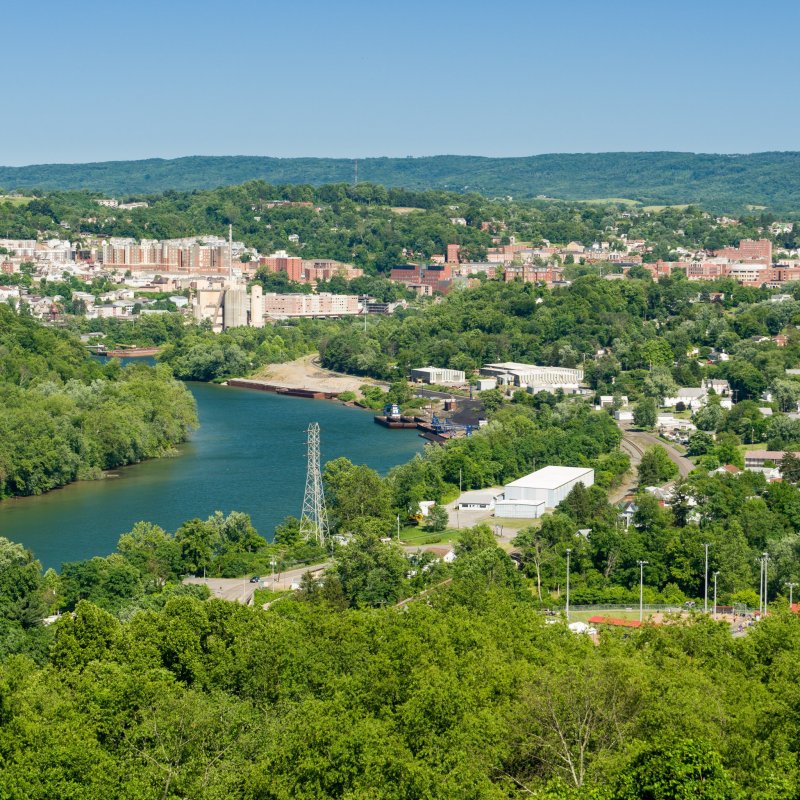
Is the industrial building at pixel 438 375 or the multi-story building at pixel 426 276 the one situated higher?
the multi-story building at pixel 426 276

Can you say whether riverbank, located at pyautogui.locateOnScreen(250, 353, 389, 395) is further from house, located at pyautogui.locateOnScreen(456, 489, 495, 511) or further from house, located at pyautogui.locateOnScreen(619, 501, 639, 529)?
house, located at pyautogui.locateOnScreen(619, 501, 639, 529)

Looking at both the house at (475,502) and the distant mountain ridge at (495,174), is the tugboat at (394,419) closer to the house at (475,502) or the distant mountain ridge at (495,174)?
the house at (475,502)

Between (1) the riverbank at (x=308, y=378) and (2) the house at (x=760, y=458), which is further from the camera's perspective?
(1) the riverbank at (x=308, y=378)

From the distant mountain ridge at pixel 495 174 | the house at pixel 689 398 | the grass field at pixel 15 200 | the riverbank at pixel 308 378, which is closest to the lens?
the house at pixel 689 398

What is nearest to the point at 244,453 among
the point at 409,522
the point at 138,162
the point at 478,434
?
the point at 478,434

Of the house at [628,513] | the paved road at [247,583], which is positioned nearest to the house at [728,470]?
the house at [628,513]

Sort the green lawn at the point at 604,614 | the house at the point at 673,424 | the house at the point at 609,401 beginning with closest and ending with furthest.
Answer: the green lawn at the point at 604,614
the house at the point at 673,424
the house at the point at 609,401

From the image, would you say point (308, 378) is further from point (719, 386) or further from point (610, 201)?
point (610, 201)
